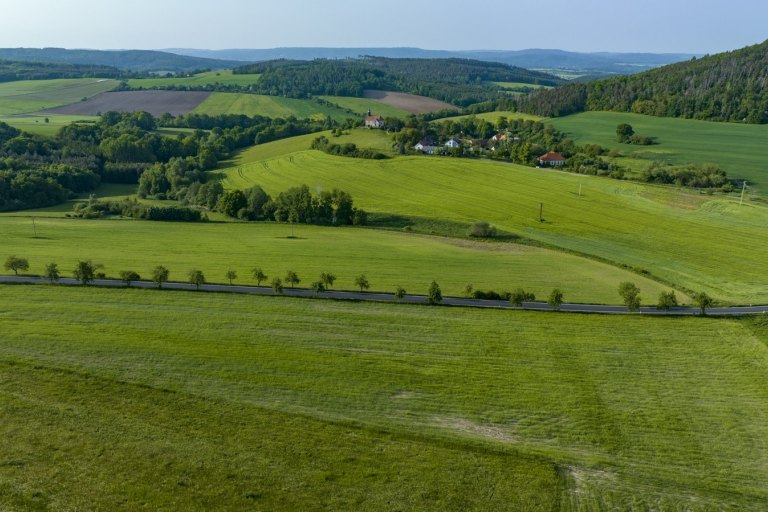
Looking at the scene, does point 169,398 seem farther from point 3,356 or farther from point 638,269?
point 638,269

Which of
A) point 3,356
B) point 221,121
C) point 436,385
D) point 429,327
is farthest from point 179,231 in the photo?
point 221,121

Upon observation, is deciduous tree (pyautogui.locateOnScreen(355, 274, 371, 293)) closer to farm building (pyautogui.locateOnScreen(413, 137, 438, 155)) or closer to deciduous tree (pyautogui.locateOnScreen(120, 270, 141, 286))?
deciduous tree (pyautogui.locateOnScreen(120, 270, 141, 286))

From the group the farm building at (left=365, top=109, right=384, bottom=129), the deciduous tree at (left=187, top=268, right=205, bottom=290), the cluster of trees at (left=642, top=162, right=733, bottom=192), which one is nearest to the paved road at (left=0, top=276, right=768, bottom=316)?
the deciduous tree at (left=187, top=268, right=205, bottom=290)

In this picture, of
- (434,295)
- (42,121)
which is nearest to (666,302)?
(434,295)

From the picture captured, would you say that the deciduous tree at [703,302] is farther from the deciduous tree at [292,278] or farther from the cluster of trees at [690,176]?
the cluster of trees at [690,176]

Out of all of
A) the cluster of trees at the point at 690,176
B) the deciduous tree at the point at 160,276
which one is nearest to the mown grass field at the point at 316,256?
the deciduous tree at the point at 160,276

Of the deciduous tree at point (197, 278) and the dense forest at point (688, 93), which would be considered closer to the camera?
the deciduous tree at point (197, 278)

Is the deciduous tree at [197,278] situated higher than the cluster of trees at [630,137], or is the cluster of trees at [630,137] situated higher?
the cluster of trees at [630,137]

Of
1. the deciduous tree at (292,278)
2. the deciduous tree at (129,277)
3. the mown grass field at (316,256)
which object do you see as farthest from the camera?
the mown grass field at (316,256)
